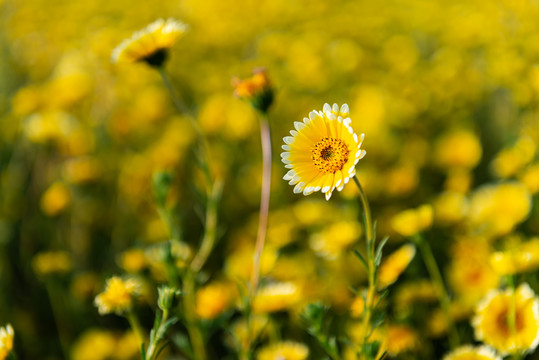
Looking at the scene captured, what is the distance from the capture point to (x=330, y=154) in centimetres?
86

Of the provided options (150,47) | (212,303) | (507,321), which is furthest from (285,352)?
(150,47)

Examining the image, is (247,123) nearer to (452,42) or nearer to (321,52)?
(321,52)

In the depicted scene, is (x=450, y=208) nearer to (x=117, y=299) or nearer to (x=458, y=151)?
(x=458, y=151)

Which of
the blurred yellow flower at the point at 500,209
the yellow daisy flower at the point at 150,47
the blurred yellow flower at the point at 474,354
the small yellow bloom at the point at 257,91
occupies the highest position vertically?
the yellow daisy flower at the point at 150,47

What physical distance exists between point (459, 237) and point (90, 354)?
46.2 inches

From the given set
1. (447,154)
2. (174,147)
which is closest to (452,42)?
(447,154)

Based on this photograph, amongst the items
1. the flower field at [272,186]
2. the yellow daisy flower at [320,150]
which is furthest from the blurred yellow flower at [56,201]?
the yellow daisy flower at [320,150]

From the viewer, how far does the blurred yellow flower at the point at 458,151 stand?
2.17 m

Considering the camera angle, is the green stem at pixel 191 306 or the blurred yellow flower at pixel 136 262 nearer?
the green stem at pixel 191 306

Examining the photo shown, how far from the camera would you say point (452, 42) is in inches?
125

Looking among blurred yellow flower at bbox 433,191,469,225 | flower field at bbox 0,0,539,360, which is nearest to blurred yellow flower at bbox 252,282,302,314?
flower field at bbox 0,0,539,360

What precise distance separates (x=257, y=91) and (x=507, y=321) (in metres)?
0.71

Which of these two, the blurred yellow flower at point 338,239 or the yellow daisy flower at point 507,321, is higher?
the yellow daisy flower at point 507,321

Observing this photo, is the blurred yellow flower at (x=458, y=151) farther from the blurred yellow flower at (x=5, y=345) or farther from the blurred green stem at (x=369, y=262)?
the blurred yellow flower at (x=5, y=345)
